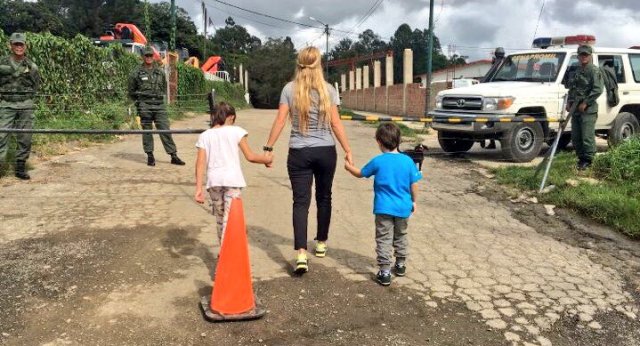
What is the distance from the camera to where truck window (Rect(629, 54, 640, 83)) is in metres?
10.9

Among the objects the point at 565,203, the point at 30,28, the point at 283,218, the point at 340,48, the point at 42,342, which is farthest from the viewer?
the point at 340,48

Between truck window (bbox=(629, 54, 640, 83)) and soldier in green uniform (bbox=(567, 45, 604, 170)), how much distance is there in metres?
3.10

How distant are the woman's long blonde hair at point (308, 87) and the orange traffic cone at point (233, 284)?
1.03 meters

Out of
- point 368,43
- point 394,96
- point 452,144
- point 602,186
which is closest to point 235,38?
point 368,43

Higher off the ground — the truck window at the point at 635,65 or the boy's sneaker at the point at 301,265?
the truck window at the point at 635,65

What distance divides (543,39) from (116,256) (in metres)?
9.93

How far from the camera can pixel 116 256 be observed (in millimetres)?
4863

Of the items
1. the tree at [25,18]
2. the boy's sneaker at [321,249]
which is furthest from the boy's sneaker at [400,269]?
the tree at [25,18]

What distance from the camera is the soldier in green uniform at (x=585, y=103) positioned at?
27.2ft

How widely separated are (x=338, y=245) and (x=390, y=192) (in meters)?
1.21

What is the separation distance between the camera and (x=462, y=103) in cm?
1066

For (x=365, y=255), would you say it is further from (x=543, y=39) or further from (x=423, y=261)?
(x=543, y=39)

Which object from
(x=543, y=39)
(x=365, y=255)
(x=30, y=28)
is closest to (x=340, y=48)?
A: (x=30, y=28)

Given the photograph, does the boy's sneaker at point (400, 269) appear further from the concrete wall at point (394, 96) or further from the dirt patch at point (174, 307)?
the concrete wall at point (394, 96)
